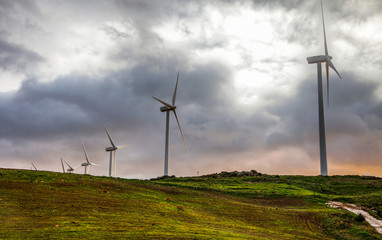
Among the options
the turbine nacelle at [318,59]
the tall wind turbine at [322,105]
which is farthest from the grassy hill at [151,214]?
the turbine nacelle at [318,59]

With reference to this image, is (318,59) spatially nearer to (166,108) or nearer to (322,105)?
(322,105)

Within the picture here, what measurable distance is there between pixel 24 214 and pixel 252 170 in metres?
81.1

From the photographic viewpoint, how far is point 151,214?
38.2m

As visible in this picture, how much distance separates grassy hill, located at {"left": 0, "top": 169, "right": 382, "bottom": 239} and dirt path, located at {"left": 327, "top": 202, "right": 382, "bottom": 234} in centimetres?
125

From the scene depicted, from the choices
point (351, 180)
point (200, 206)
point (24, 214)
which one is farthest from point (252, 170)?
point (24, 214)

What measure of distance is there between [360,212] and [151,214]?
3379 cm

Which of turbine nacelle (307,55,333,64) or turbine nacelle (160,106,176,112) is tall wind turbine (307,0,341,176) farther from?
turbine nacelle (160,106,176,112)

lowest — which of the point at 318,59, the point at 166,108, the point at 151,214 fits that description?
the point at 151,214

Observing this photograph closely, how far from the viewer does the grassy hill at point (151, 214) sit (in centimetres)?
2939

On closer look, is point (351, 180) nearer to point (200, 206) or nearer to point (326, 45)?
point (326, 45)

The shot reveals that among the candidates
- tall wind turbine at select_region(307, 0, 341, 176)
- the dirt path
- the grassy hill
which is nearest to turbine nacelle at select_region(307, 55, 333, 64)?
tall wind turbine at select_region(307, 0, 341, 176)

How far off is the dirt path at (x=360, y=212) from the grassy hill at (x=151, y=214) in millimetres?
1251

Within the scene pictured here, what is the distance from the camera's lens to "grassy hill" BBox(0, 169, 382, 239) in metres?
29.4

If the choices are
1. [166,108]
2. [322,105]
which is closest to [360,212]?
[322,105]
